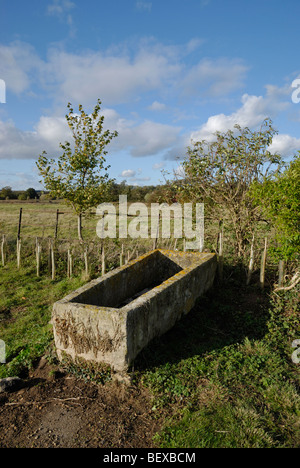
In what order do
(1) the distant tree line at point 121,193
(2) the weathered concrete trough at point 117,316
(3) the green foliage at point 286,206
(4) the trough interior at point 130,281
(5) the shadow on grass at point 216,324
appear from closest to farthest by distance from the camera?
1. (2) the weathered concrete trough at point 117,316
2. (5) the shadow on grass at point 216,324
3. (4) the trough interior at point 130,281
4. (3) the green foliage at point 286,206
5. (1) the distant tree line at point 121,193

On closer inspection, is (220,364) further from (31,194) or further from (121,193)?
(31,194)

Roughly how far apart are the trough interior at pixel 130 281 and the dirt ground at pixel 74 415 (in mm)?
1328

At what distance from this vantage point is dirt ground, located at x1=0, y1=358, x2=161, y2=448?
3.30 metres

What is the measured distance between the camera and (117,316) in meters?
4.10

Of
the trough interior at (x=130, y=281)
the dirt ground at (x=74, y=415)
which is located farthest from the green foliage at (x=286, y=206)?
the dirt ground at (x=74, y=415)

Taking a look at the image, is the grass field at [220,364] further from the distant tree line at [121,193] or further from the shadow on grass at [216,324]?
the distant tree line at [121,193]

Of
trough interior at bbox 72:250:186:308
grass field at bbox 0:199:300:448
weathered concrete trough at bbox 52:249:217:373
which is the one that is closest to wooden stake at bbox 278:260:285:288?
grass field at bbox 0:199:300:448

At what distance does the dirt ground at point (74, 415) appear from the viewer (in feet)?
10.8

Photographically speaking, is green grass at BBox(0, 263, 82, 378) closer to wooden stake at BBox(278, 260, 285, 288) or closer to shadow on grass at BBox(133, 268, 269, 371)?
shadow on grass at BBox(133, 268, 269, 371)

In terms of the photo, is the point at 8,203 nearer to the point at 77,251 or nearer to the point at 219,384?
the point at 77,251

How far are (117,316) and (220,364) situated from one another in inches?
72.9

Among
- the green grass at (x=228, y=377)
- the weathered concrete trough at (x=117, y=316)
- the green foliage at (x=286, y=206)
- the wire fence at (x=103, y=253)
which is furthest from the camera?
the wire fence at (x=103, y=253)

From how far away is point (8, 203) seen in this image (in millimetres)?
29969
